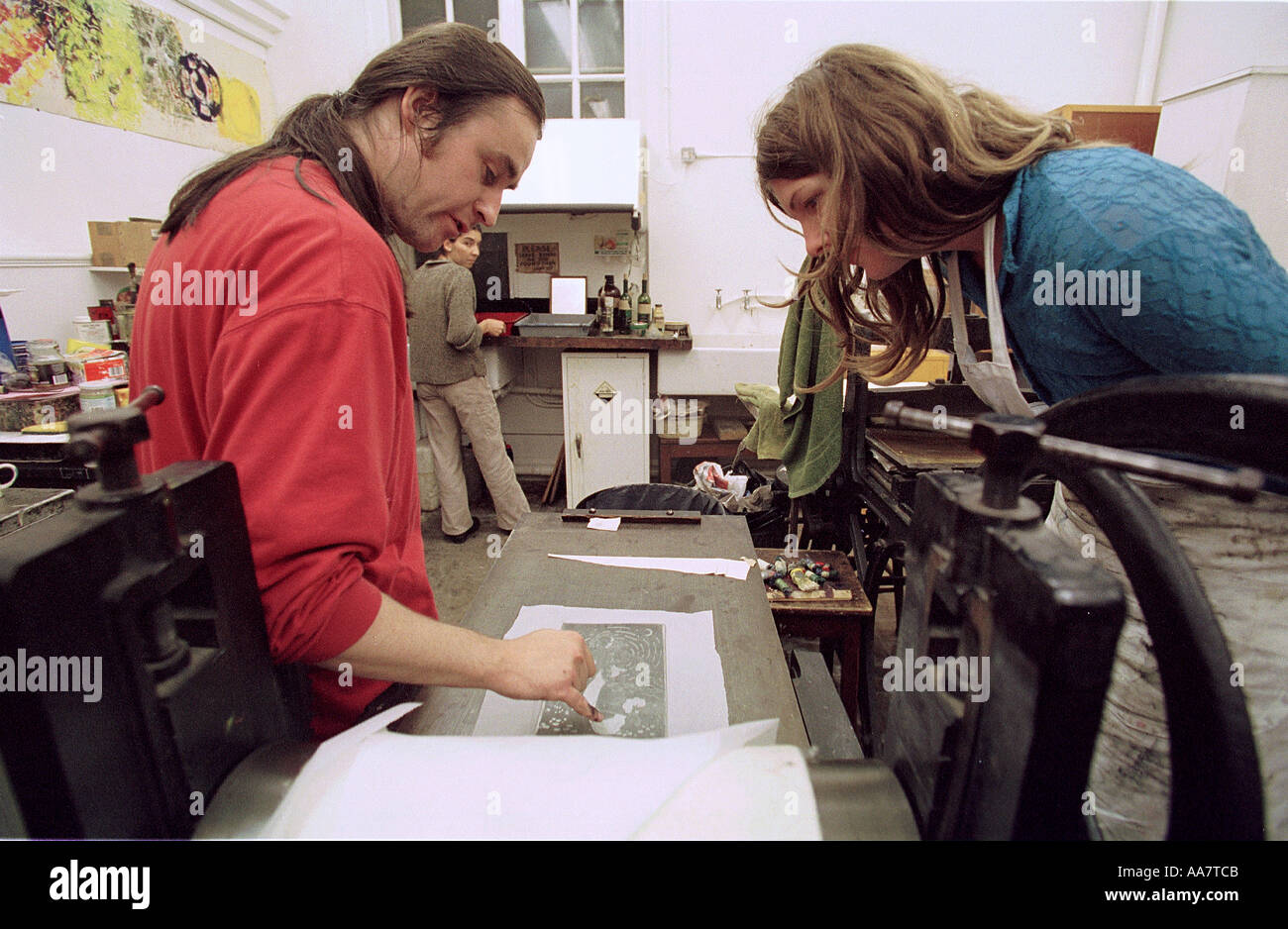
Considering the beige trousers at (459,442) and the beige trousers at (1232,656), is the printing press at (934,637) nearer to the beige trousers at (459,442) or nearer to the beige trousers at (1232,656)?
the beige trousers at (1232,656)

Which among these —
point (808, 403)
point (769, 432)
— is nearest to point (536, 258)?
point (769, 432)

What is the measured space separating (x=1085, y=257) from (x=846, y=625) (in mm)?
1245

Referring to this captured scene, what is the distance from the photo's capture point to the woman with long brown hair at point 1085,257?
831mm

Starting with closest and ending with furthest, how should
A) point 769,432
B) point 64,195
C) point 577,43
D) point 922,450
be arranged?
point 922,450 < point 769,432 < point 64,195 < point 577,43

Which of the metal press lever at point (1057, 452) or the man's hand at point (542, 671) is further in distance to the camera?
the man's hand at point (542, 671)

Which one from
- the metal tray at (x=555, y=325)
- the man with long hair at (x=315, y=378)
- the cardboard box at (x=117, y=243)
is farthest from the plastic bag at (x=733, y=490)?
the cardboard box at (x=117, y=243)

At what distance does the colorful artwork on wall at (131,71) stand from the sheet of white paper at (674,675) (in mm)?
3330

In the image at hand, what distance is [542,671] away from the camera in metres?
0.72

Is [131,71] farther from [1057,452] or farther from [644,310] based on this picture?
[1057,452]

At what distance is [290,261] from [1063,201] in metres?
1.00

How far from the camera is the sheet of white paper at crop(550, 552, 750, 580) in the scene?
1.26 m

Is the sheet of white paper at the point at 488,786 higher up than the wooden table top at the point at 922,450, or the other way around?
the sheet of white paper at the point at 488,786

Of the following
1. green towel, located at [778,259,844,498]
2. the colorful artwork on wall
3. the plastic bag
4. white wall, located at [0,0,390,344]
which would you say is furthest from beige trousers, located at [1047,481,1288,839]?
the colorful artwork on wall
